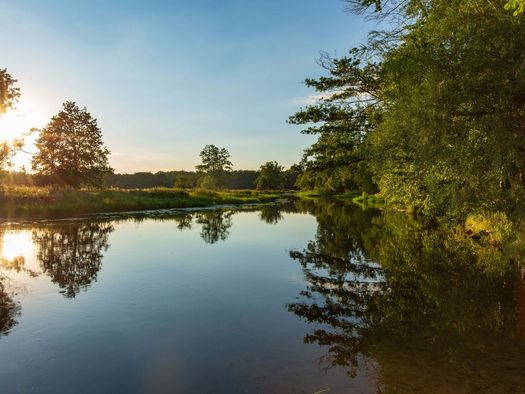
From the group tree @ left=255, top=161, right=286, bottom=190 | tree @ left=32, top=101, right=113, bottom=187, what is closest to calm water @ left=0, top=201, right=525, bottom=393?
tree @ left=32, top=101, right=113, bottom=187

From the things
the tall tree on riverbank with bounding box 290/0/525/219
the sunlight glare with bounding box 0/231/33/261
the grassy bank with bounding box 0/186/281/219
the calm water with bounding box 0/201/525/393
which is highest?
the tall tree on riverbank with bounding box 290/0/525/219

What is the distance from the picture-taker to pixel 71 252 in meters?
19.5

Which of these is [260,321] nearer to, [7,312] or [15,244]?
[7,312]

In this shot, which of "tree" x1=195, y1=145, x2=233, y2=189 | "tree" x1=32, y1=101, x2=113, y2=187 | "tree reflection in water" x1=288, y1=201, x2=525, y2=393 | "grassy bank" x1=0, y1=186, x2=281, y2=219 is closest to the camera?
"tree reflection in water" x1=288, y1=201, x2=525, y2=393

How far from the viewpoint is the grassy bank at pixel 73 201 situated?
119 feet

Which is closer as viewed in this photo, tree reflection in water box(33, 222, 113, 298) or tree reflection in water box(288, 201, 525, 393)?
tree reflection in water box(288, 201, 525, 393)

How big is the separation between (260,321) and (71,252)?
13.6 m

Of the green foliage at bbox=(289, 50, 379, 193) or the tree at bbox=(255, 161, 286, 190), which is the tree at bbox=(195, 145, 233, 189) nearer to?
the tree at bbox=(255, 161, 286, 190)

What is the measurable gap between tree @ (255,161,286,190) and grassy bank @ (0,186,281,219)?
110 meters

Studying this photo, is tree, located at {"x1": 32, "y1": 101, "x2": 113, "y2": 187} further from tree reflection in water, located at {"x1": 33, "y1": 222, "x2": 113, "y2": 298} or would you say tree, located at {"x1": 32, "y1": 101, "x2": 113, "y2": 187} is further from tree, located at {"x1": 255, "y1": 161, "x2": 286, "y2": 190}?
tree, located at {"x1": 255, "y1": 161, "x2": 286, "y2": 190}

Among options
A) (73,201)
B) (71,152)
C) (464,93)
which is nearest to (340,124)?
(464,93)

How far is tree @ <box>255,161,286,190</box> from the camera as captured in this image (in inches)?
6636

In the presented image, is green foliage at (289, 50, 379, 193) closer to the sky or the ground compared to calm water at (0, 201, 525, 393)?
closer to the sky

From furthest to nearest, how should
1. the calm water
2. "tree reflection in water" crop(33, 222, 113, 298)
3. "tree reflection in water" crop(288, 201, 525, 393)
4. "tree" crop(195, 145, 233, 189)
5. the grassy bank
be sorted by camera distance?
1. "tree" crop(195, 145, 233, 189)
2. the grassy bank
3. "tree reflection in water" crop(33, 222, 113, 298)
4. "tree reflection in water" crop(288, 201, 525, 393)
5. the calm water
